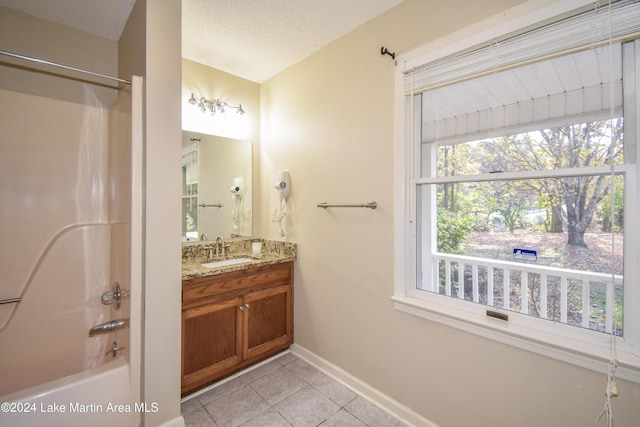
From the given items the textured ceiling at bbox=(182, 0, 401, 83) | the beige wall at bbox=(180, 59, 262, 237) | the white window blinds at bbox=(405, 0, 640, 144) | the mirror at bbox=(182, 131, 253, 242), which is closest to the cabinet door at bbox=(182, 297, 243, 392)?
the mirror at bbox=(182, 131, 253, 242)

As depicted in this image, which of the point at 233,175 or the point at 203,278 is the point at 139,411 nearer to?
the point at 203,278

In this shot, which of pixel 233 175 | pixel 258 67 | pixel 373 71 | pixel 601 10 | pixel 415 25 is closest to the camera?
pixel 601 10

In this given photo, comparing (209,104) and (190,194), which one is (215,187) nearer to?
(190,194)

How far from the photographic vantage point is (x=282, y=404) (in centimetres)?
180

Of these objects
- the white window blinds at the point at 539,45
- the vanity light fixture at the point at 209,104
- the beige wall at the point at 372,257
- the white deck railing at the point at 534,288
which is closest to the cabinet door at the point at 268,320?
the beige wall at the point at 372,257

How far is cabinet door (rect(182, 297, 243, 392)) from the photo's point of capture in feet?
5.97

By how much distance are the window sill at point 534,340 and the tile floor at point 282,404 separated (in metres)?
0.74

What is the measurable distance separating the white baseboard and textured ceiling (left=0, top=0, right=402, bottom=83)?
2.49 m

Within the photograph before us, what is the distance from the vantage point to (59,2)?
1.64 metres

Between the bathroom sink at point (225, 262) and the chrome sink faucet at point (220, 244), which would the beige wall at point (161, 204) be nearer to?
the bathroom sink at point (225, 262)

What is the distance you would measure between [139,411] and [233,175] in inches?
72.4

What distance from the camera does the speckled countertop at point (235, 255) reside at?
190 centimetres

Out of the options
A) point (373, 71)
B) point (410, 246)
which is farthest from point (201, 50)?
point (410, 246)

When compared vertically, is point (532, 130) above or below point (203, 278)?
above
